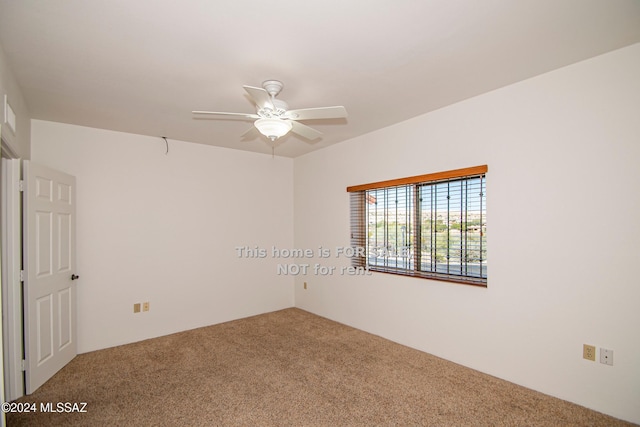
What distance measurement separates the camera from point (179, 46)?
210 cm

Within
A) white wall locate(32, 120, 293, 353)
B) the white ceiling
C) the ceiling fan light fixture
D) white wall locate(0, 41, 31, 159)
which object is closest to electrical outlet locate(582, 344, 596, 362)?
the white ceiling

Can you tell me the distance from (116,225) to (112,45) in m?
2.44

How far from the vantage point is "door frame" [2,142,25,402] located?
258 centimetres

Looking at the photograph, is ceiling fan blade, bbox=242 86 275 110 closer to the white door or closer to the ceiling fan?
the ceiling fan

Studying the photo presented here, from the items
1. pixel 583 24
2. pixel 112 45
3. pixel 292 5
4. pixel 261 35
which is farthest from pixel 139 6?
pixel 583 24

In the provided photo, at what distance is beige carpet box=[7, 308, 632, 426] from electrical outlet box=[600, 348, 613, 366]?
38cm

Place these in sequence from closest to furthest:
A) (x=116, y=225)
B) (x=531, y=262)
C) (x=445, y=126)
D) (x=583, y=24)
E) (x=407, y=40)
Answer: (x=583, y=24), (x=407, y=40), (x=531, y=262), (x=445, y=126), (x=116, y=225)

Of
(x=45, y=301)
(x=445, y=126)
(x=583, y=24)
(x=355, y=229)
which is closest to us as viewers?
(x=583, y=24)

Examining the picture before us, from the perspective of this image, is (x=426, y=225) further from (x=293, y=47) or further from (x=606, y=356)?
(x=293, y=47)

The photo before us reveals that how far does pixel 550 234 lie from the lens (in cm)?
255

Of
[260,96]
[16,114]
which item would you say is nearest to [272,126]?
[260,96]

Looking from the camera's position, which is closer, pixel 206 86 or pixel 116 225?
pixel 206 86

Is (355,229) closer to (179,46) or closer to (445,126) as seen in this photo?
(445,126)

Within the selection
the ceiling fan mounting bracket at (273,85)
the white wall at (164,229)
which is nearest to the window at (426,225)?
the white wall at (164,229)
